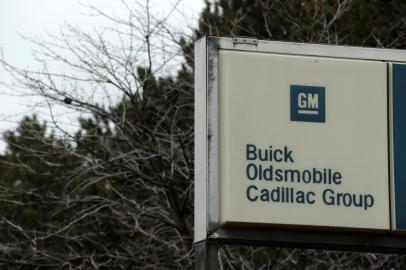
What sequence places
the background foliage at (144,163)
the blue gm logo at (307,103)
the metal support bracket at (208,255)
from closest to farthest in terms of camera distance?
the metal support bracket at (208,255), the blue gm logo at (307,103), the background foliage at (144,163)

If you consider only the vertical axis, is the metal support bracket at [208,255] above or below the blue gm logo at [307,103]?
below

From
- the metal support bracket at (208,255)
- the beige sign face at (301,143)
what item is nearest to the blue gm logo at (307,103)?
the beige sign face at (301,143)

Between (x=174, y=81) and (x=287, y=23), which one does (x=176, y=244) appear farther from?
(x=287, y=23)

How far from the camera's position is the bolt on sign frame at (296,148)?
7305mm

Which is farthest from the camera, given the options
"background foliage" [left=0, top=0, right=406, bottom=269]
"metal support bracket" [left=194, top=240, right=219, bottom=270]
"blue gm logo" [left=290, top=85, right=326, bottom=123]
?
"background foliage" [left=0, top=0, right=406, bottom=269]

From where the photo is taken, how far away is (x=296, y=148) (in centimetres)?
743

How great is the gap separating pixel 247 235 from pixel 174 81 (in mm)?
9180

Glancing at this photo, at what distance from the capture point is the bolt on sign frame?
288 inches

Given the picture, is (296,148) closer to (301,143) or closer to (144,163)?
(301,143)

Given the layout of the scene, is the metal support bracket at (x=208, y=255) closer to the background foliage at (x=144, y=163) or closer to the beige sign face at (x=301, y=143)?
the beige sign face at (x=301, y=143)

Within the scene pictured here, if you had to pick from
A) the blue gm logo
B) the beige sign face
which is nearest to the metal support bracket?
the beige sign face

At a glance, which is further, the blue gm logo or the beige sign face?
the blue gm logo

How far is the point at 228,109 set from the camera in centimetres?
741

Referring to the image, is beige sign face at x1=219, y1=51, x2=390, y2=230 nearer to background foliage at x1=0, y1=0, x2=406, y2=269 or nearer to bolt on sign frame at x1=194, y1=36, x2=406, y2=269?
bolt on sign frame at x1=194, y1=36, x2=406, y2=269
